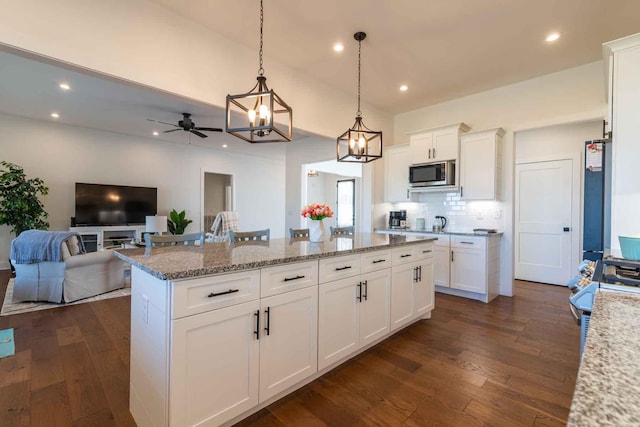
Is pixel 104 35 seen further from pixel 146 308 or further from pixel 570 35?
pixel 570 35

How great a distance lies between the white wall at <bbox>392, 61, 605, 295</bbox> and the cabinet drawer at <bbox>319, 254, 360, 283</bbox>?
3.09 meters

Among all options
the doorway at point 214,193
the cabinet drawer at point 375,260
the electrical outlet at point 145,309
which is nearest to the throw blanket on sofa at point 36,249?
the electrical outlet at point 145,309

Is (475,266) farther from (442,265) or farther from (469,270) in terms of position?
(442,265)

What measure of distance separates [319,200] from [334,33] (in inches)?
283

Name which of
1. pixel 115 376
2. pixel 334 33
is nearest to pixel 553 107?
pixel 334 33

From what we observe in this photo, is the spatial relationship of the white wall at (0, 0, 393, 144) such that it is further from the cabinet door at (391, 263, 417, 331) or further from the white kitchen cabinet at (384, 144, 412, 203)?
the cabinet door at (391, 263, 417, 331)

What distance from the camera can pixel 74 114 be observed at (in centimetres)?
517

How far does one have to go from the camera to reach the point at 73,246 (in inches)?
148

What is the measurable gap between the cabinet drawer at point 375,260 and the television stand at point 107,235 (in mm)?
5560

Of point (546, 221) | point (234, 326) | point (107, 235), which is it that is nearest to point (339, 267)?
point (234, 326)

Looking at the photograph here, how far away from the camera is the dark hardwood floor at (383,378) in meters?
1.74

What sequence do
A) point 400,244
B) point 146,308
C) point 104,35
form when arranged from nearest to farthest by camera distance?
point 146,308, point 104,35, point 400,244

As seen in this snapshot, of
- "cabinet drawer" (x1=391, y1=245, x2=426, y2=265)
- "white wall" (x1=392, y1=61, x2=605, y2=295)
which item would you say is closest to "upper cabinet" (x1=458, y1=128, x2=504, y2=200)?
"white wall" (x1=392, y1=61, x2=605, y2=295)

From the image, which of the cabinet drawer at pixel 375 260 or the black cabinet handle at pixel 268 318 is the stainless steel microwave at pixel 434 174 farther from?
the black cabinet handle at pixel 268 318
